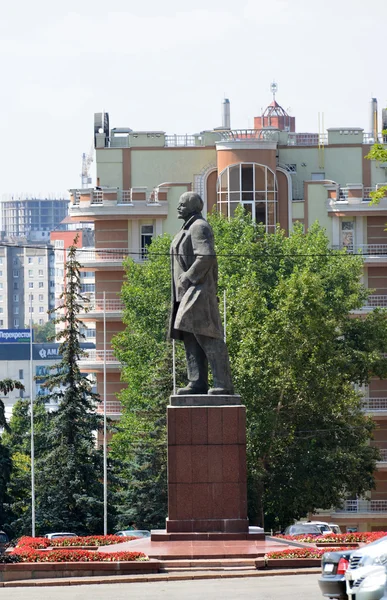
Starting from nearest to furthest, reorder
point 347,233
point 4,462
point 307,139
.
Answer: point 4,462 → point 347,233 → point 307,139

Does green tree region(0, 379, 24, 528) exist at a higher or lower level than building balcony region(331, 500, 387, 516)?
higher

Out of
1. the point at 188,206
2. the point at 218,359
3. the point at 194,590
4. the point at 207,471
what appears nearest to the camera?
the point at 194,590

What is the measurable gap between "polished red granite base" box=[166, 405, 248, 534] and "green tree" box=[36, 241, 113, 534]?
932 inches

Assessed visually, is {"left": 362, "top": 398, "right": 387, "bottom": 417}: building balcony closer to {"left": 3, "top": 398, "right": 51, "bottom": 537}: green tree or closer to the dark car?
{"left": 3, "top": 398, "right": 51, "bottom": 537}: green tree

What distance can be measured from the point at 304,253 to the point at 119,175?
17.0m

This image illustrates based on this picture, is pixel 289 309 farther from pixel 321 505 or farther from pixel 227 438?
pixel 227 438

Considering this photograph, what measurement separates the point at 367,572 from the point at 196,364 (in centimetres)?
1101

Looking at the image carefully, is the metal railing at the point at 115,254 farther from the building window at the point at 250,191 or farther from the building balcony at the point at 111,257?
the building window at the point at 250,191

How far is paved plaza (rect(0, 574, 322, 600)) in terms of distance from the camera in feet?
86.4

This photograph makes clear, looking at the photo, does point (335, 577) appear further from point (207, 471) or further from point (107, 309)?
point (107, 309)

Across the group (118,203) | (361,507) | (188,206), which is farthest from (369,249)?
(188,206)

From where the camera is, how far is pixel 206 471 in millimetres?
31703

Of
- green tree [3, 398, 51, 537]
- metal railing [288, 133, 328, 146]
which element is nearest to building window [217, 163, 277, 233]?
metal railing [288, 133, 328, 146]

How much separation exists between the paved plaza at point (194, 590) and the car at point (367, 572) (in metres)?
2.90
